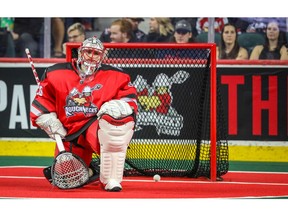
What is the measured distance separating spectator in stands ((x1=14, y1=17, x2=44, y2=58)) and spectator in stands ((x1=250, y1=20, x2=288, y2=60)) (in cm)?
231

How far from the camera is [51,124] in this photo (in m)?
7.38

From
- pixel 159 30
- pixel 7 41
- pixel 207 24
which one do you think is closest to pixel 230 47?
pixel 207 24

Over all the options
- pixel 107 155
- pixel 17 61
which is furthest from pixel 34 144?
pixel 107 155

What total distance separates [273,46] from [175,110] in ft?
5.66

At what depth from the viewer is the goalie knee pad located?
713cm

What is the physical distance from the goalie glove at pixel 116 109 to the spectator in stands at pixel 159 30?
3.28 meters

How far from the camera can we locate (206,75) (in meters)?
8.78

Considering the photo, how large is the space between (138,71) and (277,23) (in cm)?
188

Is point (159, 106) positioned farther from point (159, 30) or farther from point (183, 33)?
point (159, 30)

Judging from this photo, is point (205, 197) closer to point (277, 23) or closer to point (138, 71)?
point (138, 71)

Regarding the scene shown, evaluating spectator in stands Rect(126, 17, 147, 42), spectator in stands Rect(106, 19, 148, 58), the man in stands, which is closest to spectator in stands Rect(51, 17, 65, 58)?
spectator in stands Rect(106, 19, 148, 58)

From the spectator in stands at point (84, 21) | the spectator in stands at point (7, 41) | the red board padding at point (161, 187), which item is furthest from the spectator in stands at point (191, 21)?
the red board padding at point (161, 187)

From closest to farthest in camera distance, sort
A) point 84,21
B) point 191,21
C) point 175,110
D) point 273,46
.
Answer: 1. point 175,110
2. point 273,46
3. point 191,21
4. point 84,21

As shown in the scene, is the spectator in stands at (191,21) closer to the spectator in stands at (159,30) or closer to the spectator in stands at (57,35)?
the spectator in stands at (159,30)
